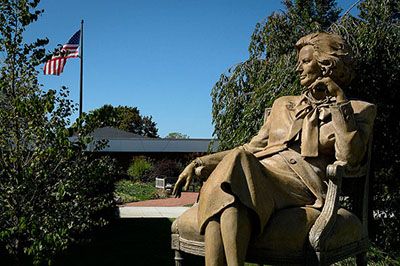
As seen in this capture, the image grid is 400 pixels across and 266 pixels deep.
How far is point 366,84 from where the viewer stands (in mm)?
5551

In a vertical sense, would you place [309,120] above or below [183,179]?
above

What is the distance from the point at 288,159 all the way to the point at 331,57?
0.70 meters

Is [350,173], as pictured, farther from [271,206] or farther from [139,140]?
[139,140]

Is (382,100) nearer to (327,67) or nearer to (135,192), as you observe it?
(327,67)

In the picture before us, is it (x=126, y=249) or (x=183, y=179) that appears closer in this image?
(x=183, y=179)

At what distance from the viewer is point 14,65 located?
13.9ft

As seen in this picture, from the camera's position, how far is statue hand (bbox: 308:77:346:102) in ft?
10.1

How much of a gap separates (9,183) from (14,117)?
54 cm

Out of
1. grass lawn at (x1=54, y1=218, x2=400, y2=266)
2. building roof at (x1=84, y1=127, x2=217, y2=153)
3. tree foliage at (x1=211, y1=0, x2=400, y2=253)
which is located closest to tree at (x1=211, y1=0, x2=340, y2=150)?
tree foliage at (x1=211, y1=0, x2=400, y2=253)

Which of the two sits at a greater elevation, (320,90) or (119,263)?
(320,90)

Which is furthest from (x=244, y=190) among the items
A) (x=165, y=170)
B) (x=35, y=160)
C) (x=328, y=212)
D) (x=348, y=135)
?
(x=165, y=170)

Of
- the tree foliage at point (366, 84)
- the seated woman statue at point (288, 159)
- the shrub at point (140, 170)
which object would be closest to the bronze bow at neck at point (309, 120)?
the seated woman statue at point (288, 159)

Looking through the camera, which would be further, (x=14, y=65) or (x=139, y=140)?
(x=139, y=140)

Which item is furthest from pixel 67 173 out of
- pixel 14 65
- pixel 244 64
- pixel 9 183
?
pixel 244 64
